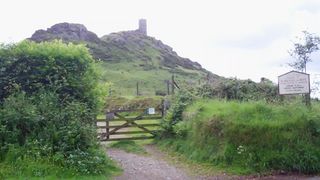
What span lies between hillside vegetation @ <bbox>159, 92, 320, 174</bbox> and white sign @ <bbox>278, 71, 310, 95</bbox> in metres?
Answer: 0.70

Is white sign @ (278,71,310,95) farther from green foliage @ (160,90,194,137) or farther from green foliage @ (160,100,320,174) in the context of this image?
green foliage @ (160,90,194,137)

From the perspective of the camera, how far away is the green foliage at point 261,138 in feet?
51.3

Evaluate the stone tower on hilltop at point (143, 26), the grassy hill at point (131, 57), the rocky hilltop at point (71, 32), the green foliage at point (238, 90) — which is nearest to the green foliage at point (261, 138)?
the green foliage at point (238, 90)

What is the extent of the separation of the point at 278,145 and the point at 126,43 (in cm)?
12659

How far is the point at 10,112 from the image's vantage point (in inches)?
637

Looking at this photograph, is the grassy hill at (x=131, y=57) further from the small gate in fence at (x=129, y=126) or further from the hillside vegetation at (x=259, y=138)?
the hillside vegetation at (x=259, y=138)

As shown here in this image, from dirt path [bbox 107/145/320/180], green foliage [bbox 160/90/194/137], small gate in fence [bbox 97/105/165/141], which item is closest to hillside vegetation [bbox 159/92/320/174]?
dirt path [bbox 107/145/320/180]

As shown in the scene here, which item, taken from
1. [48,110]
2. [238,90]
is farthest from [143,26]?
[48,110]

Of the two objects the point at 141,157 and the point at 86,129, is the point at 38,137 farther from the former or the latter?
the point at 141,157

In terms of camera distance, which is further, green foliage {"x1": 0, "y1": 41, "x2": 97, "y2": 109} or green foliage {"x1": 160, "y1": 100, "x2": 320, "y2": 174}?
green foliage {"x1": 0, "y1": 41, "x2": 97, "y2": 109}

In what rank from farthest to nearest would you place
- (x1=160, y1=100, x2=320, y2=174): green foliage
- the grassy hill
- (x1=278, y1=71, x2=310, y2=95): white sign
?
the grassy hill
(x1=278, y1=71, x2=310, y2=95): white sign
(x1=160, y1=100, x2=320, y2=174): green foliage

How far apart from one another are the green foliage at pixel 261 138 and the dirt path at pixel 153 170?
2.65 feet

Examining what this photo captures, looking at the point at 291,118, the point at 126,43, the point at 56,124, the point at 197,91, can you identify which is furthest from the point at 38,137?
the point at 126,43

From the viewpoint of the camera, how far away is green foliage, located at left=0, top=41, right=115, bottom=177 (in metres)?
15.1
